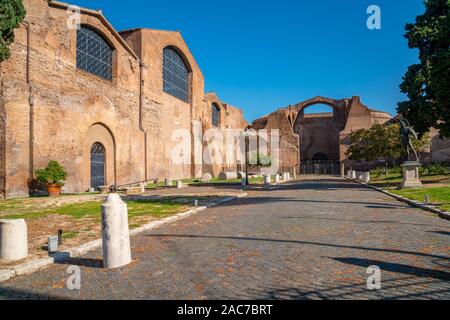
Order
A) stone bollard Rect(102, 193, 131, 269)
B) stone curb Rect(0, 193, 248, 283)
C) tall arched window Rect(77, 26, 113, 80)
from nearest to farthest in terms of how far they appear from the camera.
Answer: stone curb Rect(0, 193, 248, 283) → stone bollard Rect(102, 193, 131, 269) → tall arched window Rect(77, 26, 113, 80)

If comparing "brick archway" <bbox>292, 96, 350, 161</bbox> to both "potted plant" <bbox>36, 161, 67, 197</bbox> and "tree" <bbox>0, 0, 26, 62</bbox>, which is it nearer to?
"potted plant" <bbox>36, 161, 67, 197</bbox>

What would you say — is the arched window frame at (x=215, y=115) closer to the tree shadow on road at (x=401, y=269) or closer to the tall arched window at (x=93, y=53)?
the tall arched window at (x=93, y=53)

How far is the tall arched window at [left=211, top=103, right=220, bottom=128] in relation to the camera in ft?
149

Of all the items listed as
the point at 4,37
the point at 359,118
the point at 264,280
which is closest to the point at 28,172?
the point at 4,37

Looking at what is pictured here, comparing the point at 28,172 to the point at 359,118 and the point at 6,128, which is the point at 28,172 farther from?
the point at 359,118

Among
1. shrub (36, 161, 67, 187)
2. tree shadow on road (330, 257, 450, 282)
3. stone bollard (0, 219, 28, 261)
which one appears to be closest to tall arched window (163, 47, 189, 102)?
shrub (36, 161, 67, 187)

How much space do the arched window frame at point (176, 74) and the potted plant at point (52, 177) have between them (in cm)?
1701

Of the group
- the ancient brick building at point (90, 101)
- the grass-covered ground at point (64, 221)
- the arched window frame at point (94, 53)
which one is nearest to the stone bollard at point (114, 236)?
the grass-covered ground at point (64, 221)

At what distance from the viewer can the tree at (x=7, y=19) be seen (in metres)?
12.2

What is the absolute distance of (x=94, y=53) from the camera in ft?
71.8

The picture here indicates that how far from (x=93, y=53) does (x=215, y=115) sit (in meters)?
25.6

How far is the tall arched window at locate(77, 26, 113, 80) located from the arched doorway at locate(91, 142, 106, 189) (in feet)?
16.1

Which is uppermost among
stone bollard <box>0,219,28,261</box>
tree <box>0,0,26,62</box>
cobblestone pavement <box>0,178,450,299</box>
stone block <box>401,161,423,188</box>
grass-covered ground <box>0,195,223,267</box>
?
tree <box>0,0,26,62</box>

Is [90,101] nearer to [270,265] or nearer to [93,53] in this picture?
[93,53]
